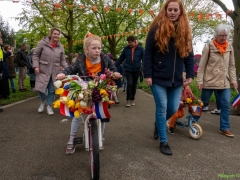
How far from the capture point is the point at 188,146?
395 centimetres

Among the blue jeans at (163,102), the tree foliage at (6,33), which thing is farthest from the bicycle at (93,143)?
the tree foliage at (6,33)

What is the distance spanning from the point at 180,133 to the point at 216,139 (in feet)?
2.03

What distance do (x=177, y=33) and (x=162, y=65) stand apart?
18.6 inches

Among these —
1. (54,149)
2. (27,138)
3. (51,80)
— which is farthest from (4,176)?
(51,80)

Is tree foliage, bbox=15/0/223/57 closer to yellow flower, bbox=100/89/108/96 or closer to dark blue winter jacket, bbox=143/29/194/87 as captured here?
dark blue winter jacket, bbox=143/29/194/87

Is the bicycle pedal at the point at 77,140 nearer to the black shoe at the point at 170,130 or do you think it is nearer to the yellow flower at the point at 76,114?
the yellow flower at the point at 76,114

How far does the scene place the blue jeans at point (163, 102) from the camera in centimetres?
363

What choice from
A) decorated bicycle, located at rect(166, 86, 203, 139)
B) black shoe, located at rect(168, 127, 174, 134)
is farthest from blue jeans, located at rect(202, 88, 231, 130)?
black shoe, located at rect(168, 127, 174, 134)

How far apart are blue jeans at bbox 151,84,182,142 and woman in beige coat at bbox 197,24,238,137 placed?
1041 millimetres

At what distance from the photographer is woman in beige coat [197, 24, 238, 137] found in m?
4.47

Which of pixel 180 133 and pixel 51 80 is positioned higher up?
pixel 51 80

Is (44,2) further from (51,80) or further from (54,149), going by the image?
(54,149)

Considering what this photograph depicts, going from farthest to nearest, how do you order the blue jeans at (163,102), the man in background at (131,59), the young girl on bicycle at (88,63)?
the man in background at (131,59) → the blue jeans at (163,102) → the young girl on bicycle at (88,63)

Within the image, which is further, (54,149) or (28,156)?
(54,149)
